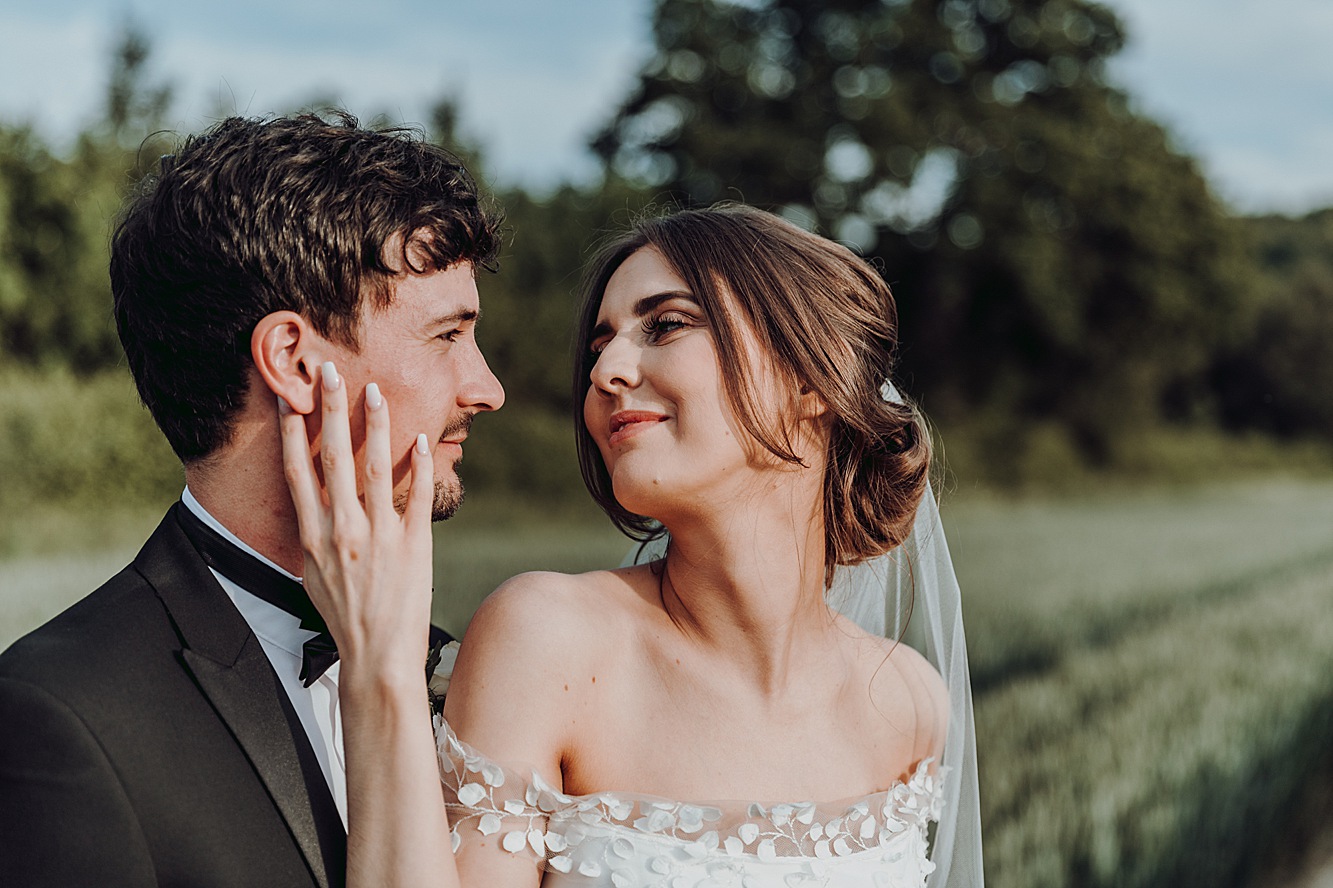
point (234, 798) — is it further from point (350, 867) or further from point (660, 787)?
point (660, 787)

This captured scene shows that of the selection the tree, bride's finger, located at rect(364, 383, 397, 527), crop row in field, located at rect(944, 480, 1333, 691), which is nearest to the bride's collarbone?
bride's finger, located at rect(364, 383, 397, 527)

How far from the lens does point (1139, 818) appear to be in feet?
18.5

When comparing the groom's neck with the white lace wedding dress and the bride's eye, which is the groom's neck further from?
the bride's eye

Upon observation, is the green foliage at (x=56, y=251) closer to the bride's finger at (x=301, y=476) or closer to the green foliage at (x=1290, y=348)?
the bride's finger at (x=301, y=476)

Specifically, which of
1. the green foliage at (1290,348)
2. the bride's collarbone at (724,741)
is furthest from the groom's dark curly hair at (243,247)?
the green foliage at (1290,348)

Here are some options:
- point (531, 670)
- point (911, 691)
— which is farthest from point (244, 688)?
point (911, 691)

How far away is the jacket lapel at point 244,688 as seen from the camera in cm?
211

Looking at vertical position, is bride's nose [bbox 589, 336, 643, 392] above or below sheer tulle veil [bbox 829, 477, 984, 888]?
above

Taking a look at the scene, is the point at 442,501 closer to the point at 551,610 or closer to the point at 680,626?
the point at 551,610

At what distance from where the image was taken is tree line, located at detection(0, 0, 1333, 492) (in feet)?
87.4

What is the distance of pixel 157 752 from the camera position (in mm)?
2016

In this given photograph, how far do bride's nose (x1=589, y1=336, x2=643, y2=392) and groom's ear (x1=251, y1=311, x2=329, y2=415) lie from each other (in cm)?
60

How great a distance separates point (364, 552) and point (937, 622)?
6.78ft

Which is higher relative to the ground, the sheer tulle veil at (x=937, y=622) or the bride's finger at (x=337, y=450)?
the bride's finger at (x=337, y=450)
